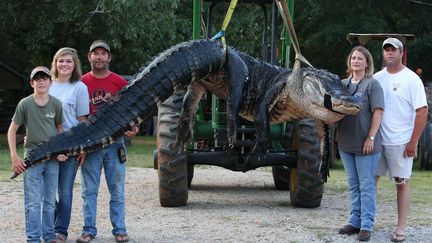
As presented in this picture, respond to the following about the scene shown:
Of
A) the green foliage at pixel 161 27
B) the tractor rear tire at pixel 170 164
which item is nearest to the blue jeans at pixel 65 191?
the tractor rear tire at pixel 170 164

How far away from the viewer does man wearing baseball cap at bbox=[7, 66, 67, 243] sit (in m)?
6.06

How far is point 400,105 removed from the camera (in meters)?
7.00

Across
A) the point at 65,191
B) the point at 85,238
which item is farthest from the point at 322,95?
the point at 85,238

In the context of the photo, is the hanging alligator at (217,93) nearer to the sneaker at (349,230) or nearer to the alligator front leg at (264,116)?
the alligator front leg at (264,116)

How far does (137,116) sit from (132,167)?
9417 mm

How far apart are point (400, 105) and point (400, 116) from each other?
116 mm

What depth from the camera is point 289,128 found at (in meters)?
9.57

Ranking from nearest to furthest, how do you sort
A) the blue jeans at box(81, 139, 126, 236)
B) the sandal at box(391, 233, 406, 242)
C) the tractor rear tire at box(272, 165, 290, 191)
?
1. the blue jeans at box(81, 139, 126, 236)
2. the sandal at box(391, 233, 406, 242)
3. the tractor rear tire at box(272, 165, 290, 191)

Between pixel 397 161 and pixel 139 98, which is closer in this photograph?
pixel 139 98

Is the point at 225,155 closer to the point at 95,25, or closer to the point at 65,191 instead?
the point at 65,191

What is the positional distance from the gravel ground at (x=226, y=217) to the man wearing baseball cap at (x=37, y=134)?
804mm

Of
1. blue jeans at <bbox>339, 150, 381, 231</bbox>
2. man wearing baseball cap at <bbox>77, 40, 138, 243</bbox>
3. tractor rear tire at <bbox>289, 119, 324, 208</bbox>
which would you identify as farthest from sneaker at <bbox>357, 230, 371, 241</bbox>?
man wearing baseball cap at <bbox>77, 40, 138, 243</bbox>

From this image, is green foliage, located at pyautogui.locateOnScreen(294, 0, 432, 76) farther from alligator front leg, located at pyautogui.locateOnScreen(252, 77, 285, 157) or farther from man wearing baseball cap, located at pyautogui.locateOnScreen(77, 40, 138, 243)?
alligator front leg, located at pyautogui.locateOnScreen(252, 77, 285, 157)

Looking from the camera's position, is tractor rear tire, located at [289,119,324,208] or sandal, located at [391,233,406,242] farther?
tractor rear tire, located at [289,119,324,208]
